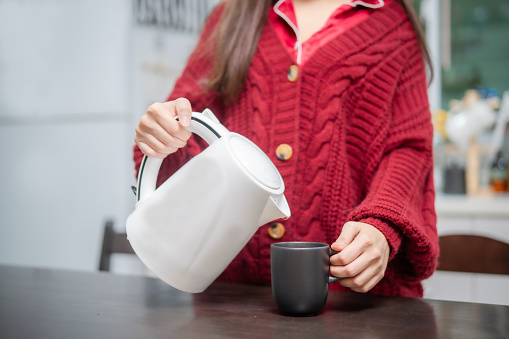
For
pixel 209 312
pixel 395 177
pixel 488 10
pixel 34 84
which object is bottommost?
pixel 209 312

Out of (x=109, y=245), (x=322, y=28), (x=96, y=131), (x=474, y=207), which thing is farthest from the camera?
(x=96, y=131)

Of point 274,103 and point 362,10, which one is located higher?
point 362,10

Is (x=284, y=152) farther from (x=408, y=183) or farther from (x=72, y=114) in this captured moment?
(x=72, y=114)

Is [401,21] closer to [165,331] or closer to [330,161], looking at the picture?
[330,161]

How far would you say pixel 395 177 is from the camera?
2.30ft

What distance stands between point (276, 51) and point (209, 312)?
43cm

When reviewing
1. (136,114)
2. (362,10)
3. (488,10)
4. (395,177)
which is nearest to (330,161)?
(395,177)

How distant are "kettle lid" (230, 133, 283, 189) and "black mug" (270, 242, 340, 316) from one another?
0.07m

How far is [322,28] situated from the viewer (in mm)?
806

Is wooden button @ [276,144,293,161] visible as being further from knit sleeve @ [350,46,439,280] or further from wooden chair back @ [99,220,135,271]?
wooden chair back @ [99,220,135,271]

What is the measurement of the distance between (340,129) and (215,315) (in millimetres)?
362

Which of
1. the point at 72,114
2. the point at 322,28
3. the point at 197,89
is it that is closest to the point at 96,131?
the point at 72,114

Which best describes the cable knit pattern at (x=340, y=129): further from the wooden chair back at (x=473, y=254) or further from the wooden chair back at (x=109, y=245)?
the wooden chair back at (x=109, y=245)

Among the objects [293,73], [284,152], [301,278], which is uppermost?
[293,73]
